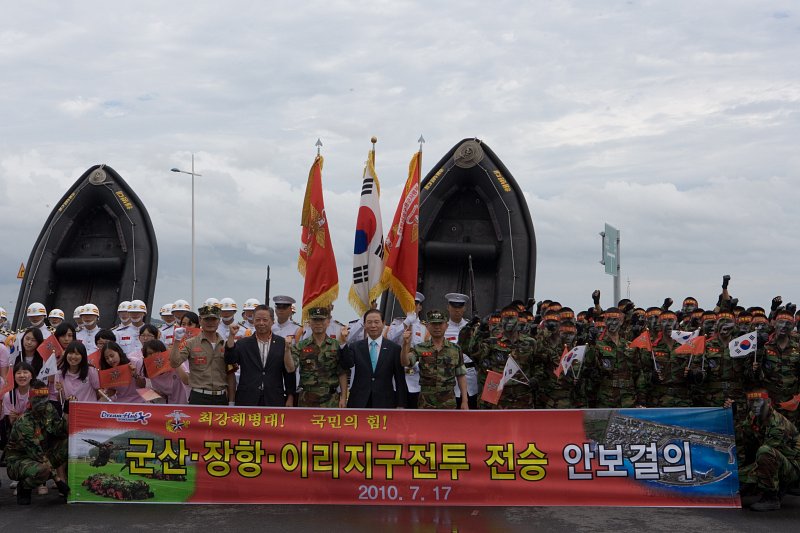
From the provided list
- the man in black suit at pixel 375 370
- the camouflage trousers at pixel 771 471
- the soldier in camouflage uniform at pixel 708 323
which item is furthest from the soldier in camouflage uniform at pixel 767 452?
the man in black suit at pixel 375 370

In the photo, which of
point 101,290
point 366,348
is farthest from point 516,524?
point 101,290

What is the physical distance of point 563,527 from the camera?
6.65 meters

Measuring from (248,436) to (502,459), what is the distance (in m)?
2.13

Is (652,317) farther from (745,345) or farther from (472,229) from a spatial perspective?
(472,229)

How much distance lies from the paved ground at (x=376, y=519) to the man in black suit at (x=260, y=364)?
3.45 ft

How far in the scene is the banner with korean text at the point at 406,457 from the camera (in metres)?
7.29

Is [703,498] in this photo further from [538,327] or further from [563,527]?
[538,327]

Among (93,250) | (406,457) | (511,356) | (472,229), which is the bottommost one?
(406,457)

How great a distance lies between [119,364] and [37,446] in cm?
113

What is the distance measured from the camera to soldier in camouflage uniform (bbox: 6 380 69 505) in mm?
7504

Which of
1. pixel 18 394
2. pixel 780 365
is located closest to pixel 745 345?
pixel 780 365

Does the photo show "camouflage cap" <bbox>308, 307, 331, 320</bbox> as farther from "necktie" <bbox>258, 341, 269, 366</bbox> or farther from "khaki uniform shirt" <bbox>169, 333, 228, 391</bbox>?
"khaki uniform shirt" <bbox>169, 333, 228, 391</bbox>

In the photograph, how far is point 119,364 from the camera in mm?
8469

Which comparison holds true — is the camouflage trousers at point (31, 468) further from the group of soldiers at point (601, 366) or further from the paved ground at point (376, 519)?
the group of soldiers at point (601, 366)
